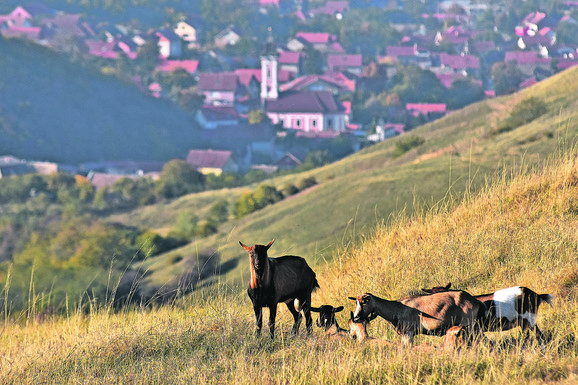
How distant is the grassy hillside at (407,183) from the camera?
36.0ft

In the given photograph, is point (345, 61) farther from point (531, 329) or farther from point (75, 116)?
point (531, 329)

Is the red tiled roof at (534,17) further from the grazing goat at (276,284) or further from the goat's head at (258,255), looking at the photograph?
the goat's head at (258,255)

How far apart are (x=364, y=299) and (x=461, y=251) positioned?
1900 millimetres

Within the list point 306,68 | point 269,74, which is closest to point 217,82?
point 269,74

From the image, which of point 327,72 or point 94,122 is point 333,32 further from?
point 94,122

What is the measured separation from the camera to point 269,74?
134 meters

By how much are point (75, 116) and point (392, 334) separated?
111761mm

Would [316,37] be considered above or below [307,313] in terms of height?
above

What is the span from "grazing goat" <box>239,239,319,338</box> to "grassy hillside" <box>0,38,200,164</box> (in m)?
96.2

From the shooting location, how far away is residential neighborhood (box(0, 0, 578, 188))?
111m

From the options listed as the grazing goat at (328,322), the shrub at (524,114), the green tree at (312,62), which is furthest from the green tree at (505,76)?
the grazing goat at (328,322)

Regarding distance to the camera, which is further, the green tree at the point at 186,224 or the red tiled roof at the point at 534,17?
the red tiled roof at the point at 534,17

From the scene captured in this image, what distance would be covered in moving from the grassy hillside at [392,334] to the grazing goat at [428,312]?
0.11 metres

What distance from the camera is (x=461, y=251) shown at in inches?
209
